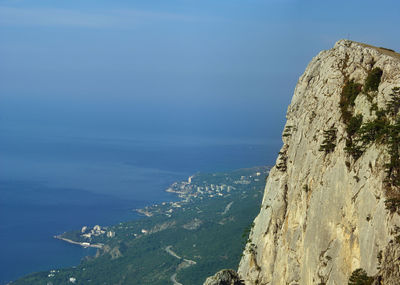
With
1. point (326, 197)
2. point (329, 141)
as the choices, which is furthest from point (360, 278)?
point (329, 141)

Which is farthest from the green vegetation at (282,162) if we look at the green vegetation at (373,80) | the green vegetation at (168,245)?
the green vegetation at (168,245)

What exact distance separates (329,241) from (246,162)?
177 meters

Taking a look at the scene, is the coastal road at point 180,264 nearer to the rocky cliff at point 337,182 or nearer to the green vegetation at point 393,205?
the rocky cliff at point 337,182

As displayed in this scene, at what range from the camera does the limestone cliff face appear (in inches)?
583

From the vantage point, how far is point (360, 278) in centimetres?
1425

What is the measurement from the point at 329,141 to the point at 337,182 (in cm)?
188

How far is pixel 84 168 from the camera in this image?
193750 millimetres

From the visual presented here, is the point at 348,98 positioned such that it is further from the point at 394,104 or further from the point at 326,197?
the point at 326,197

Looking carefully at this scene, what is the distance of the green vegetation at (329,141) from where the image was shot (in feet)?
60.3

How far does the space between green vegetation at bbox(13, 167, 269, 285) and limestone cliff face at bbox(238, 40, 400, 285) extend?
44.3m

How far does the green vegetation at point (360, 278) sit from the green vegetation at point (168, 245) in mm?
51471

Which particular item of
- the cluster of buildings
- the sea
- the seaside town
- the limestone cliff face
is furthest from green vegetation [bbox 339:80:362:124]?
the cluster of buildings

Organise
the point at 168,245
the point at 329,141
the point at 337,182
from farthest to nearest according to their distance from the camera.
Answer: the point at 168,245, the point at 329,141, the point at 337,182

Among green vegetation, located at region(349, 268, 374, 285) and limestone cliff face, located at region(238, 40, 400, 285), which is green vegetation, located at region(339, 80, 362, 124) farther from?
green vegetation, located at region(349, 268, 374, 285)
